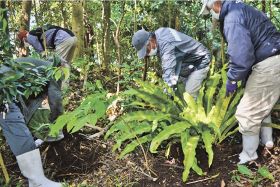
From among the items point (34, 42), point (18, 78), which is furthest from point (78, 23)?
point (18, 78)

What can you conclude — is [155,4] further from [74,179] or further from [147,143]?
[74,179]

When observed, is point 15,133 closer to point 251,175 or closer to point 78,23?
point 251,175

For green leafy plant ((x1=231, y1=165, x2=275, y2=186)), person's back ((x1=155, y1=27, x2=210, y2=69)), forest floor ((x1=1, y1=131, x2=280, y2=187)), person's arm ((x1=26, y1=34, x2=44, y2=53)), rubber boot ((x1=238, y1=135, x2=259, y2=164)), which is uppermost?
person's back ((x1=155, y1=27, x2=210, y2=69))

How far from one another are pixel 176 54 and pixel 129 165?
1628mm

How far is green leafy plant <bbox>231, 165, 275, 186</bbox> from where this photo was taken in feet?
13.9

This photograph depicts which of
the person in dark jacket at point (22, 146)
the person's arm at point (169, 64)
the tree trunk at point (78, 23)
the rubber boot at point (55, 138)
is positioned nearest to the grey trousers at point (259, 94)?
the person's arm at point (169, 64)

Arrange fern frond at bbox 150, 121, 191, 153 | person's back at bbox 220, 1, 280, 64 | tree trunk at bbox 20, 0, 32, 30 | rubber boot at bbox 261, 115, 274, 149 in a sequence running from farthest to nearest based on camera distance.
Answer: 1. tree trunk at bbox 20, 0, 32, 30
2. rubber boot at bbox 261, 115, 274, 149
3. fern frond at bbox 150, 121, 191, 153
4. person's back at bbox 220, 1, 280, 64

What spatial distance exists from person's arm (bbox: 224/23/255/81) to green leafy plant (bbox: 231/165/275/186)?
3.58 feet

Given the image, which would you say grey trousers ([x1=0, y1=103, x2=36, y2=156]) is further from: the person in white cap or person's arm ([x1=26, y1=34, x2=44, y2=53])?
person's arm ([x1=26, y1=34, x2=44, y2=53])

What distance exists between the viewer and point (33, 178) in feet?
14.7

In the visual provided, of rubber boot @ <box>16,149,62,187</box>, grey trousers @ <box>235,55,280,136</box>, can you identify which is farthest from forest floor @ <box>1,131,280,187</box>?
grey trousers @ <box>235,55,280,136</box>

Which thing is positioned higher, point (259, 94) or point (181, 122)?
point (259, 94)

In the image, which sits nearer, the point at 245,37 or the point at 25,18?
the point at 245,37

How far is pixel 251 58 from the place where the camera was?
160 inches
